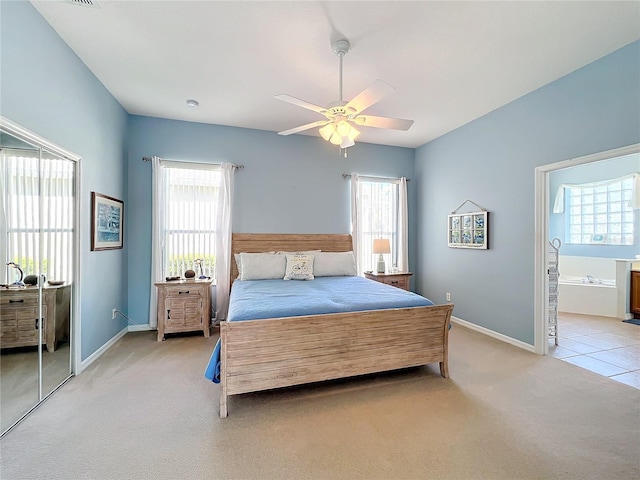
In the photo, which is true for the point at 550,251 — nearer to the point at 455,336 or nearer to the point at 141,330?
the point at 455,336

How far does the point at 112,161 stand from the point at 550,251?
17.9ft

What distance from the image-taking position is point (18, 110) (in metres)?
1.91

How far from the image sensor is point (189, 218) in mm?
4145

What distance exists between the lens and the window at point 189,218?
406 cm

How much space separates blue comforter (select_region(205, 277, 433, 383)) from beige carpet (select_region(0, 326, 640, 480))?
0.50 meters

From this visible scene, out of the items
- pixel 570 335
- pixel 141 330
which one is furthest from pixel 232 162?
pixel 570 335

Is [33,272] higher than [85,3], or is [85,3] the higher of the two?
[85,3]

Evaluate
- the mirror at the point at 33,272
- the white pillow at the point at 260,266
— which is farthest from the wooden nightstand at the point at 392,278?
the mirror at the point at 33,272

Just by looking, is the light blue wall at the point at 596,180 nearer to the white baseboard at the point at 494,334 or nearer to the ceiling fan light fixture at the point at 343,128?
the white baseboard at the point at 494,334

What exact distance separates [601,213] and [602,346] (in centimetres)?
364

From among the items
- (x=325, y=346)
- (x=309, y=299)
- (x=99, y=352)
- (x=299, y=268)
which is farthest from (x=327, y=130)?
(x=99, y=352)

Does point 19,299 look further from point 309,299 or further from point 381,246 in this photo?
point 381,246

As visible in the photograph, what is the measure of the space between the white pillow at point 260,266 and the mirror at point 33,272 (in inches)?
71.7

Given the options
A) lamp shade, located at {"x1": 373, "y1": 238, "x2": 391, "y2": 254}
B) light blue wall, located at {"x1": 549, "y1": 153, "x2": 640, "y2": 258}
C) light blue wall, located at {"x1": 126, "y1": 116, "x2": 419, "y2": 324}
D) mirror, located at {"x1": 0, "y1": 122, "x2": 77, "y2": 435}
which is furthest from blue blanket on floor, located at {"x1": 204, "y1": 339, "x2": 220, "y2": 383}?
light blue wall, located at {"x1": 549, "y1": 153, "x2": 640, "y2": 258}
